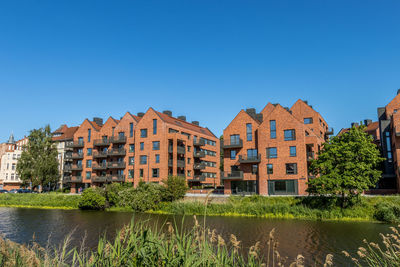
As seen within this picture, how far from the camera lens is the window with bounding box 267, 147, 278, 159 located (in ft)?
120

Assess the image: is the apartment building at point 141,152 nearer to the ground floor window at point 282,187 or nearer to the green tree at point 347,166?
the ground floor window at point 282,187

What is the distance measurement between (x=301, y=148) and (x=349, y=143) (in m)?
9.08

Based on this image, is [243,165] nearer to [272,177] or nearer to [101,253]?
[272,177]

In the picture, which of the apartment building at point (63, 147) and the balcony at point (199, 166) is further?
the apartment building at point (63, 147)

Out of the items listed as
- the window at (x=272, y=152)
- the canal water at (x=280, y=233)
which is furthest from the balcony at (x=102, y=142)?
the window at (x=272, y=152)

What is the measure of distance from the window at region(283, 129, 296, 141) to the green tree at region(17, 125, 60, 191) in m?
42.3

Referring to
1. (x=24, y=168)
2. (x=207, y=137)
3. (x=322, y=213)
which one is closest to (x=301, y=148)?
(x=322, y=213)

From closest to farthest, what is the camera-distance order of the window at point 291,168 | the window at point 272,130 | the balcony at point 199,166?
the window at point 291,168, the window at point 272,130, the balcony at point 199,166

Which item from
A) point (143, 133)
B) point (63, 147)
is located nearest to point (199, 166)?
point (143, 133)

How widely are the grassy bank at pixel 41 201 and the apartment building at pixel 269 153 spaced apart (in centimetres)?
2095

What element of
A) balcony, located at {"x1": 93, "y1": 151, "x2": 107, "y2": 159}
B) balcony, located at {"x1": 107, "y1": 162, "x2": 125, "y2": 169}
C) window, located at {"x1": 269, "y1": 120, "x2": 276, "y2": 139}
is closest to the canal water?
window, located at {"x1": 269, "y1": 120, "x2": 276, "y2": 139}

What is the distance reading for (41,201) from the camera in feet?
136

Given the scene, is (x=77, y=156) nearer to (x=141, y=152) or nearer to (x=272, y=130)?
(x=141, y=152)

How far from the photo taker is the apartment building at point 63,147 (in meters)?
60.0
